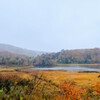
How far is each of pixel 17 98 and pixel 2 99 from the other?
35.4 inches

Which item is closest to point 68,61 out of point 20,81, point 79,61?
point 79,61

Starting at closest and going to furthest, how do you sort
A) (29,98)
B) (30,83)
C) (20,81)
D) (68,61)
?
(29,98) → (30,83) → (20,81) → (68,61)

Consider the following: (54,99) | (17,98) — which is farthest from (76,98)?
(17,98)

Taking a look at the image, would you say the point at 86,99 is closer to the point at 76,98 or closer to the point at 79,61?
the point at 76,98

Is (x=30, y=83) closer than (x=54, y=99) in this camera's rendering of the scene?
No

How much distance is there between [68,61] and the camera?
194 meters

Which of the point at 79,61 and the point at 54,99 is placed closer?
the point at 54,99

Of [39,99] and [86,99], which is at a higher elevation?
[39,99]

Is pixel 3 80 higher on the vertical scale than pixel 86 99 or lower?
higher

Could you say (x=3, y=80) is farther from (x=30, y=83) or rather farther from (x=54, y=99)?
(x=54, y=99)

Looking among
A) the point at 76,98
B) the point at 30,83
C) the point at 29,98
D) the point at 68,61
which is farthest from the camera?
the point at 68,61

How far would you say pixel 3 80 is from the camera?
11.8 m

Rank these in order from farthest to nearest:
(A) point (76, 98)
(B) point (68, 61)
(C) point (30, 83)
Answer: (B) point (68, 61), (C) point (30, 83), (A) point (76, 98)

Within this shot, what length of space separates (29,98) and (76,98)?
4020mm
